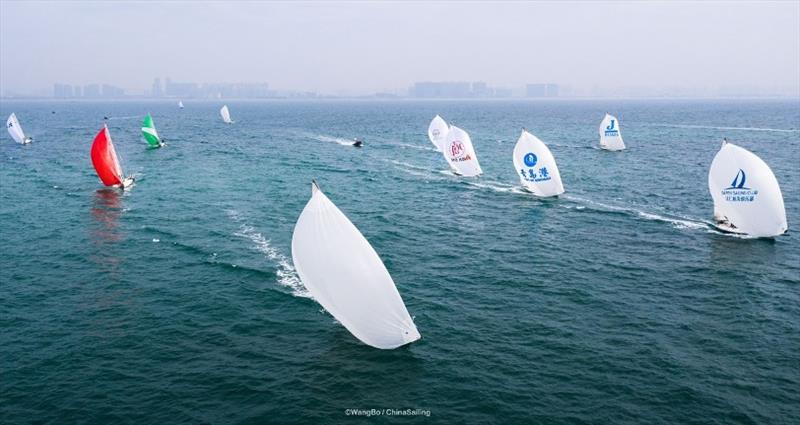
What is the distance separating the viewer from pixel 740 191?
5478cm

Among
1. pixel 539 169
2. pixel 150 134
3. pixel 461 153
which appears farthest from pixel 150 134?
pixel 539 169

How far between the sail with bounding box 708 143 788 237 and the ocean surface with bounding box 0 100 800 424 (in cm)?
200

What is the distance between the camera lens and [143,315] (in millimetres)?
38500

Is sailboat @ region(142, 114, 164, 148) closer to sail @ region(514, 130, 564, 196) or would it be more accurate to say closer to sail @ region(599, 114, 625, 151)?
sail @ region(514, 130, 564, 196)

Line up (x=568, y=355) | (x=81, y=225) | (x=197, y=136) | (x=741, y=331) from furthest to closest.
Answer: (x=197, y=136) < (x=81, y=225) < (x=741, y=331) < (x=568, y=355)

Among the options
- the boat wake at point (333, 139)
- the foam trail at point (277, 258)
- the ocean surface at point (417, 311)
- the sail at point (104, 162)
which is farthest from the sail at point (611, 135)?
the sail at point (104, 162)

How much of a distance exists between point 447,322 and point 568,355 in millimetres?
8195

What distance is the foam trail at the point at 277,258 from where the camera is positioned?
43375 millimetres

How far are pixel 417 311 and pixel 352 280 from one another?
774 cm

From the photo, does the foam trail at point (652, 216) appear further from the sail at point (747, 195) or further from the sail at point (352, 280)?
the sail at point (352, 280)

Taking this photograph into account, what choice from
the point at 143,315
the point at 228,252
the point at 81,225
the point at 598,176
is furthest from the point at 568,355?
the point at 598,176

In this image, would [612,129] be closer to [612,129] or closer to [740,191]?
[612,129]

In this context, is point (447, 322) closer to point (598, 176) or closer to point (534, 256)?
point (534, 256)

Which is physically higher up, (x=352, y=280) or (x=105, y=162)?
(x=105, y=162)
